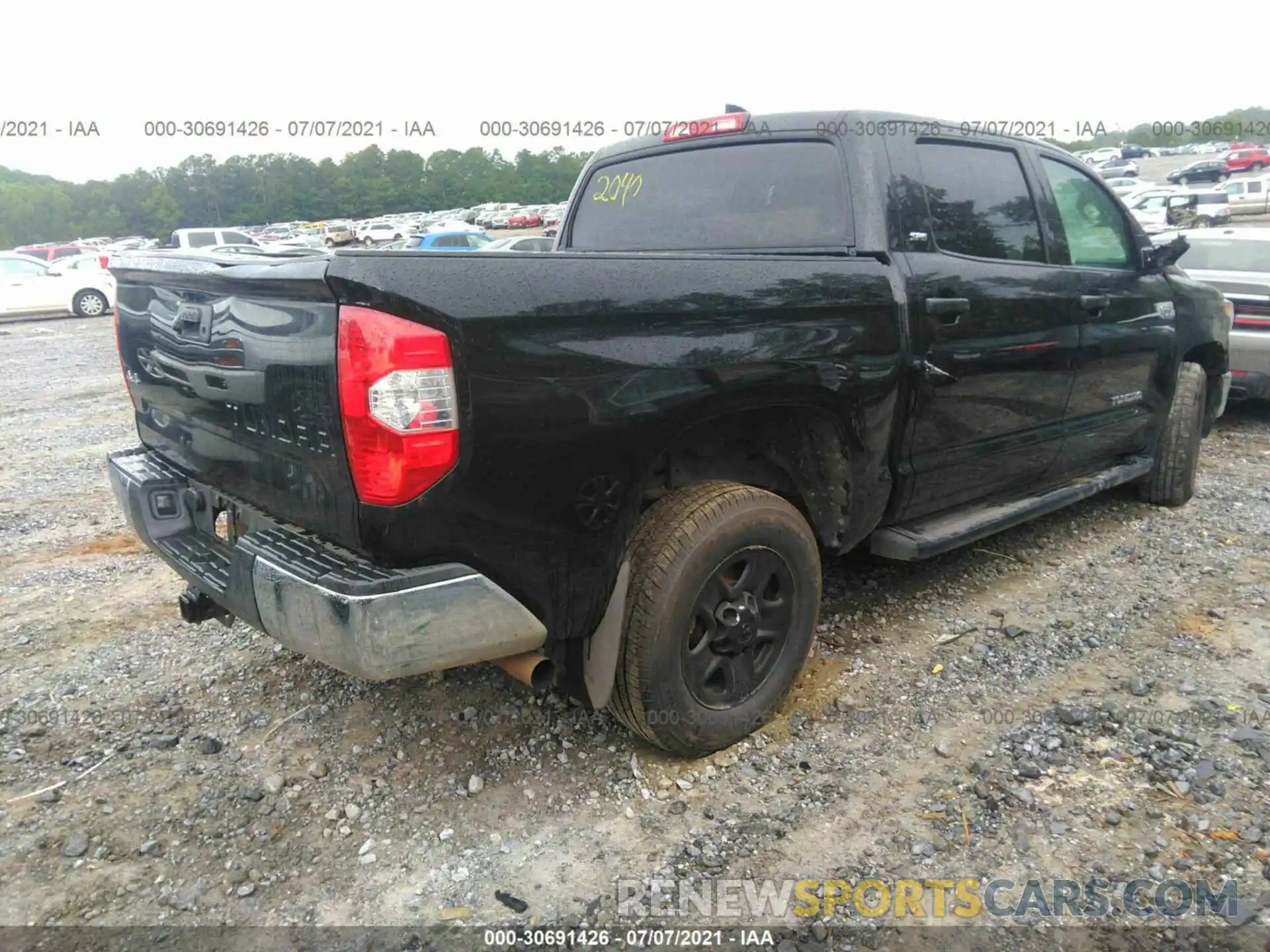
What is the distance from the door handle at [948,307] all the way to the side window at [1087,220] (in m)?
1.09

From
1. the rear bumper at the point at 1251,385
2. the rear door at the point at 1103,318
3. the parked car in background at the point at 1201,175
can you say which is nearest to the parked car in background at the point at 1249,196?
the parked car in background at the point at 1201,175

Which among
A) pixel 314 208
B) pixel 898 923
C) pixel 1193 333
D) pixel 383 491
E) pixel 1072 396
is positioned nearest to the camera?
pixel 383 491

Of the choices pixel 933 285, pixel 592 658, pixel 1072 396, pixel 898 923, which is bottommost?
pixel 898 923

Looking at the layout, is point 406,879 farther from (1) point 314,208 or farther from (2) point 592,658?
(1) point 314,208

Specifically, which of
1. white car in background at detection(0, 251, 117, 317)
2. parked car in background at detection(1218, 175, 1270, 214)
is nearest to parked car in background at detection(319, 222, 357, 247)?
white car in background at detection(0, 251, 117, 317)

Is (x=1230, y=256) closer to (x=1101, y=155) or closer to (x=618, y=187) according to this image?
(x=618, y=187)

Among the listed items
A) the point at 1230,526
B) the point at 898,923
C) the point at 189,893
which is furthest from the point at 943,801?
the point at 1230,526

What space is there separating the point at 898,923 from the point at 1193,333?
391 cm

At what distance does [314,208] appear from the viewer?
225 feet

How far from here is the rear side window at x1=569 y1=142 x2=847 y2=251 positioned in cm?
314

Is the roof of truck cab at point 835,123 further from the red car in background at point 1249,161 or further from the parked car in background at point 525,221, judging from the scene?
the red car in background at point 1249,161

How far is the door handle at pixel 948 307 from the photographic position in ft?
9.89

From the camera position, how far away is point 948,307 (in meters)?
3.06

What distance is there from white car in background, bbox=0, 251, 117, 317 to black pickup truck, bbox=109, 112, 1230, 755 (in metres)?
18.4
